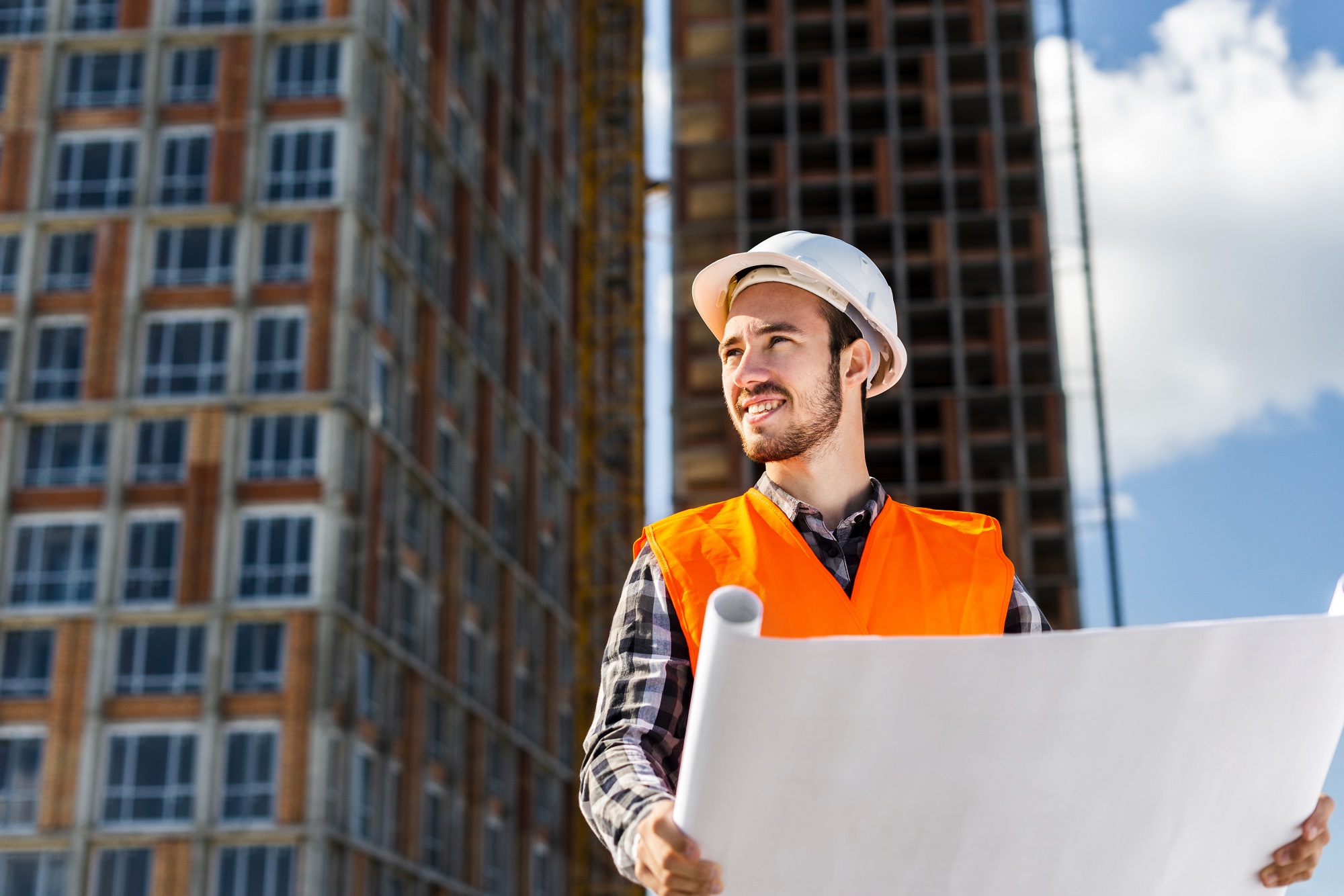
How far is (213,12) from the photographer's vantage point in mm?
45562

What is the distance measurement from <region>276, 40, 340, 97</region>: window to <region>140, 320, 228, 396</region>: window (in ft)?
22.6

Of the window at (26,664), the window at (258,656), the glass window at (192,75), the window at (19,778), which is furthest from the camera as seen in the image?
the glass window at (192,75)

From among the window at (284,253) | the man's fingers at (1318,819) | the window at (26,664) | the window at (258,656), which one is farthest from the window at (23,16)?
the man's fingers at (1318,819)

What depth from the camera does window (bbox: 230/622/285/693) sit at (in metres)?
39.4

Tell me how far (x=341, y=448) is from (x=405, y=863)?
33.9 feet

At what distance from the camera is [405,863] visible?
42844 mm

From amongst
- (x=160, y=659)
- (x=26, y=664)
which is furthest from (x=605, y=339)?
(x=26, y=664)

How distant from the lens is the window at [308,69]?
45.3m

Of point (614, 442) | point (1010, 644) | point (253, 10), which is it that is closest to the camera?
point (1010, 644)

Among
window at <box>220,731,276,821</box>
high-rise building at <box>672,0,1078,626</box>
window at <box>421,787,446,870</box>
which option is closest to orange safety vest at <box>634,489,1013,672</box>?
window at <box>220,731,276,821</box>

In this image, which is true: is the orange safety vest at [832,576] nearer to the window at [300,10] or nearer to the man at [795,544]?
the man at [795,544]

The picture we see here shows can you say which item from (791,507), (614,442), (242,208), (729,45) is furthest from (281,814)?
(729,45)

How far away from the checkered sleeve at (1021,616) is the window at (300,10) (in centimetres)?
4463

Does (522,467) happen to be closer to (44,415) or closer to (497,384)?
(497,384)
